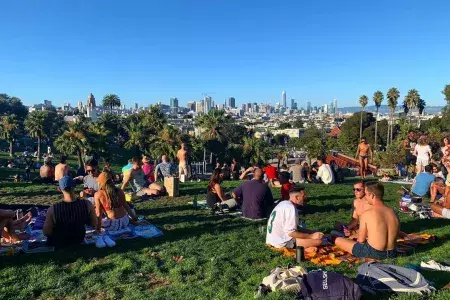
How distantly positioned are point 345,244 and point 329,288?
6.82 feet

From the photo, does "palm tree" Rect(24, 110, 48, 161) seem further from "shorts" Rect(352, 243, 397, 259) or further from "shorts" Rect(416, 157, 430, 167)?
"shorts" Rect(352, 243, 397, 259)

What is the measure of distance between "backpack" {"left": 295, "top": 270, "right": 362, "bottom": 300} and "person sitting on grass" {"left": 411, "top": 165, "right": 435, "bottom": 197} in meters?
7.59

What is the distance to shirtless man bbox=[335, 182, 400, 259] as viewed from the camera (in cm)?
549

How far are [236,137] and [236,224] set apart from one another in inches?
3034

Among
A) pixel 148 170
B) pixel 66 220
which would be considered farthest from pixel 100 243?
pixel 148 170

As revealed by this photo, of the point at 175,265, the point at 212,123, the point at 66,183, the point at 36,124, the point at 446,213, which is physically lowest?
the point at 175,265

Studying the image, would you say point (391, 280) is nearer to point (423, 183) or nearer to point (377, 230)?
point (377, 230)

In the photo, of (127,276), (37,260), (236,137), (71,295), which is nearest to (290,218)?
(127,276)

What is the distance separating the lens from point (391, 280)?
422 centimetres

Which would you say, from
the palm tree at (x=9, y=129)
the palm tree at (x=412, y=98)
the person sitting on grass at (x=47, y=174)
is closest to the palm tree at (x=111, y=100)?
the palm tree at (x=9, y=129)

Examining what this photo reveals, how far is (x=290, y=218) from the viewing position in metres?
6.11

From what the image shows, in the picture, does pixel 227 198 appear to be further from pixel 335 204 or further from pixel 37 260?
pixel 37 260

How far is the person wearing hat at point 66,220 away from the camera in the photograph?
20.7 ft

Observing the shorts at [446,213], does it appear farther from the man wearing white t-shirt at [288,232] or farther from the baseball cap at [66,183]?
the baseball cap at [66,183]
